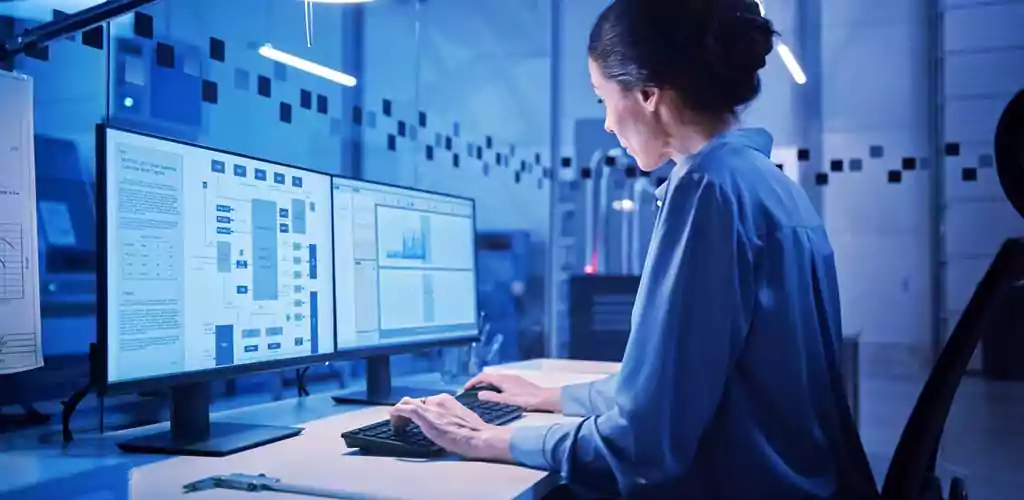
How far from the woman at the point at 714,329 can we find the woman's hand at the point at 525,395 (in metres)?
0.41

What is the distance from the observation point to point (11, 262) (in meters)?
1.34

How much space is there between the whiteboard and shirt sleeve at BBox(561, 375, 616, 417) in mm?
917

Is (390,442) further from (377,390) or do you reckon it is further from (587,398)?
(377,390)

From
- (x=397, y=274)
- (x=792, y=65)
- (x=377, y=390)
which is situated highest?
(x=792, y=65)

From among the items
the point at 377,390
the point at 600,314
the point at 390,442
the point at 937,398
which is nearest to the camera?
the point at 937,398

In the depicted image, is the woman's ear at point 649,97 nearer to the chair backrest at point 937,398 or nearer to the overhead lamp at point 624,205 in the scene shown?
the chair backrest at point 937,398

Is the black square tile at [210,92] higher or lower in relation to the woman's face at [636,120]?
higher

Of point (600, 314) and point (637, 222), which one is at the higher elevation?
point (637, 222)

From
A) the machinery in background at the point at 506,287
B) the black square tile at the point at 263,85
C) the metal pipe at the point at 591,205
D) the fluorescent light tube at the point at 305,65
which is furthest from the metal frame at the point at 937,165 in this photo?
the black square tile at the point at 263,85

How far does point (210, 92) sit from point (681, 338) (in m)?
1.25

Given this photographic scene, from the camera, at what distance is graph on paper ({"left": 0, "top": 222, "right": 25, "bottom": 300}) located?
4.37 ft

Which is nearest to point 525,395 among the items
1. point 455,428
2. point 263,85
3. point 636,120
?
point 455,428

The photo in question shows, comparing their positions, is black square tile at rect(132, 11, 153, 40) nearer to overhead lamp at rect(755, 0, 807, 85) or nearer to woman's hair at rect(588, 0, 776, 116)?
woman's hair at rect(588, 0, 776, 116)

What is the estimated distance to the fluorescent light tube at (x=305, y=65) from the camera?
204cm
